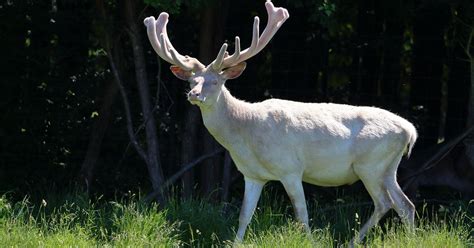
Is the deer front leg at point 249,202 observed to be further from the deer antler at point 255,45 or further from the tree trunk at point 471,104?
the tree trunk at point 471,104

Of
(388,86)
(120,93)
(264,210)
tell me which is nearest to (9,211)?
(264,210)

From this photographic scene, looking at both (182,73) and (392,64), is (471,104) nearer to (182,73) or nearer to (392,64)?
(392,64)

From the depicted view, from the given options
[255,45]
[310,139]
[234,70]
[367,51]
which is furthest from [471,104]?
[234,70]

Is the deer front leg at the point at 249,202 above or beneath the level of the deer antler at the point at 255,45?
beneath

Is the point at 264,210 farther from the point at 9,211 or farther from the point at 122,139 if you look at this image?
the point at 122,139

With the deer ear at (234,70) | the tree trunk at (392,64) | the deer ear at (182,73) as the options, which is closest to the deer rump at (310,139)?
the deer ear at (234,70)

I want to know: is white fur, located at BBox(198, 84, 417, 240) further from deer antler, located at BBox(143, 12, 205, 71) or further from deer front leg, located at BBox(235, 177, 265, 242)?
deer antler, located at BBox(143, 12, 205, 71)

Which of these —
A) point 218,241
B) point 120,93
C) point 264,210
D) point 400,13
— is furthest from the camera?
point 120,93

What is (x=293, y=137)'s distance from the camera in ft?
23.1

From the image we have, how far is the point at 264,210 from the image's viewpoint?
7500 mm

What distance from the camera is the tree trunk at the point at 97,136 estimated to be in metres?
9.65

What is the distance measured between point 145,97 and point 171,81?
3.26ft

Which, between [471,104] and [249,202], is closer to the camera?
[249,202]

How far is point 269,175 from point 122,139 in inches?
127
